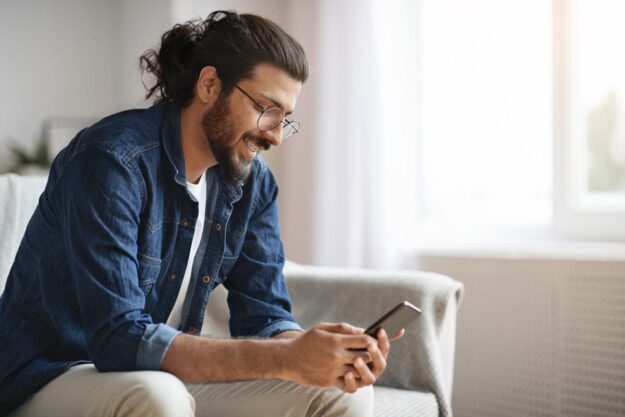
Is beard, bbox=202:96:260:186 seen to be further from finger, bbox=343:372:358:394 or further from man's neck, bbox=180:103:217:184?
finger, bbox=343:372:358:394

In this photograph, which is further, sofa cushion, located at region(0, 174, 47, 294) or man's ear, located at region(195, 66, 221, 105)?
sofa cushion, located at region(0, 174, 47, 294)

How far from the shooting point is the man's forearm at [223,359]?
43.7 inches

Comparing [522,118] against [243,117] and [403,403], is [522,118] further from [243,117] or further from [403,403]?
[243,117]

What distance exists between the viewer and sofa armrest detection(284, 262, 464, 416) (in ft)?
5.60

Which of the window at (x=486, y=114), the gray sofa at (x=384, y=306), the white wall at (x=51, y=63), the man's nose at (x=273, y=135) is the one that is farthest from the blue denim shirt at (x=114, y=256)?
the white wall at (x=51, y=63)

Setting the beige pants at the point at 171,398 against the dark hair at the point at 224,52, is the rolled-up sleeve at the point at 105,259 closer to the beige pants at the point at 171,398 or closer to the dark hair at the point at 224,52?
the beige pants at the point at 171,398

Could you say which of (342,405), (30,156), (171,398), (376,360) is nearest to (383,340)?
(376,360)

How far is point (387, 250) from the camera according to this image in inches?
102

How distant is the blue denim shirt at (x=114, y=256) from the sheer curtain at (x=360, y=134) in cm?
120

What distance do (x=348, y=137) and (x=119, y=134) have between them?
159cm

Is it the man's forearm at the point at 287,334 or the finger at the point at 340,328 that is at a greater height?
the finger at the point at 340,328

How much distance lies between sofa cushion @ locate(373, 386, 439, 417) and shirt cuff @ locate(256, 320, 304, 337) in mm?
242

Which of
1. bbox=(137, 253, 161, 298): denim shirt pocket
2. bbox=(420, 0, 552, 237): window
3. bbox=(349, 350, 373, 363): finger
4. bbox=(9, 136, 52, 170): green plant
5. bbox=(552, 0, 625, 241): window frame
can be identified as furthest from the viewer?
bbox=(9, 136, 52, 170): green plant

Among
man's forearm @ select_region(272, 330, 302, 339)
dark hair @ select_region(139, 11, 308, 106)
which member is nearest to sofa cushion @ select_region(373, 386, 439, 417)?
man's forearm @ select_region(272, 330, 302, 339)
